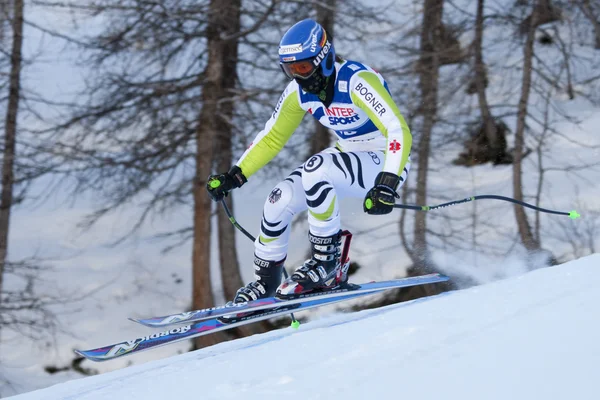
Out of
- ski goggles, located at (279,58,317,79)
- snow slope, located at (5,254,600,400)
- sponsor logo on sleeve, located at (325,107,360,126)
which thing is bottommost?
snow slope, located at (5,254,600,400)

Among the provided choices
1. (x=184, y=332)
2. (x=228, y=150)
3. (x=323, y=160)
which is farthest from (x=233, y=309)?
(x=228, y=150)

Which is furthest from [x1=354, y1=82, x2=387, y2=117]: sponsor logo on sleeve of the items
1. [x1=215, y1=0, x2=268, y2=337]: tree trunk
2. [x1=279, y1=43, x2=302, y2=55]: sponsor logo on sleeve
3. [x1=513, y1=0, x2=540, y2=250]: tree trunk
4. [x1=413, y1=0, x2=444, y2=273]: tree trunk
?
[x1=513, y1=0, x2=540, y2=250]: tree trunk

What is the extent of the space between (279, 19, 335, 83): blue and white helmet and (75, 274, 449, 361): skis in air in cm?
151

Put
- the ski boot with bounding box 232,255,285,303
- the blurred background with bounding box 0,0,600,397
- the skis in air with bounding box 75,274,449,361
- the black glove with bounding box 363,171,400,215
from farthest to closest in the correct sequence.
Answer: the blurred background with bounding box 0,0,600,397
the ski boot with bounding box 232,255,285,303
the skis in air with bounding box 75,274,449,361
the black glove with bounding box 363,171,400,215

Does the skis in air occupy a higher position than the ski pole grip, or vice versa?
the ski pole grip

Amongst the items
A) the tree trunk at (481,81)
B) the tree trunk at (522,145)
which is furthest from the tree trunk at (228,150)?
the tree trunk at (522,145)

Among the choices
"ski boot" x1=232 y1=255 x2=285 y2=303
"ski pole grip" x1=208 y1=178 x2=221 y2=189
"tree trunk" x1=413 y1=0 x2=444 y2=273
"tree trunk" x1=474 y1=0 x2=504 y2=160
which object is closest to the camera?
"ski boot" x1=232 y1=255 x2=285 y2=303

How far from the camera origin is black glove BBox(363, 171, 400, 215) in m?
4.64

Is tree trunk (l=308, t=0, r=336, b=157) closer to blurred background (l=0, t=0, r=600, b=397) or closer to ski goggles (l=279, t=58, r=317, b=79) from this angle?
blurred background (l=0, t=0, r=600, b=397)

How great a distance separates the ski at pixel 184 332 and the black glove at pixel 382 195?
0.93m

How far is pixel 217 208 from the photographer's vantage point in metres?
12.1

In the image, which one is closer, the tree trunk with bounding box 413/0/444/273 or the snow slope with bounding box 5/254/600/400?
the snow slope with bounding box 5/254/600/400

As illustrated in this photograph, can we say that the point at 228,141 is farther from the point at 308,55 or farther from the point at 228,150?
the point at 308,55

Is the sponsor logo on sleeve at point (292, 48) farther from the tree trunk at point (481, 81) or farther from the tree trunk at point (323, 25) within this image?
the tree trunk at point (481, 81)
